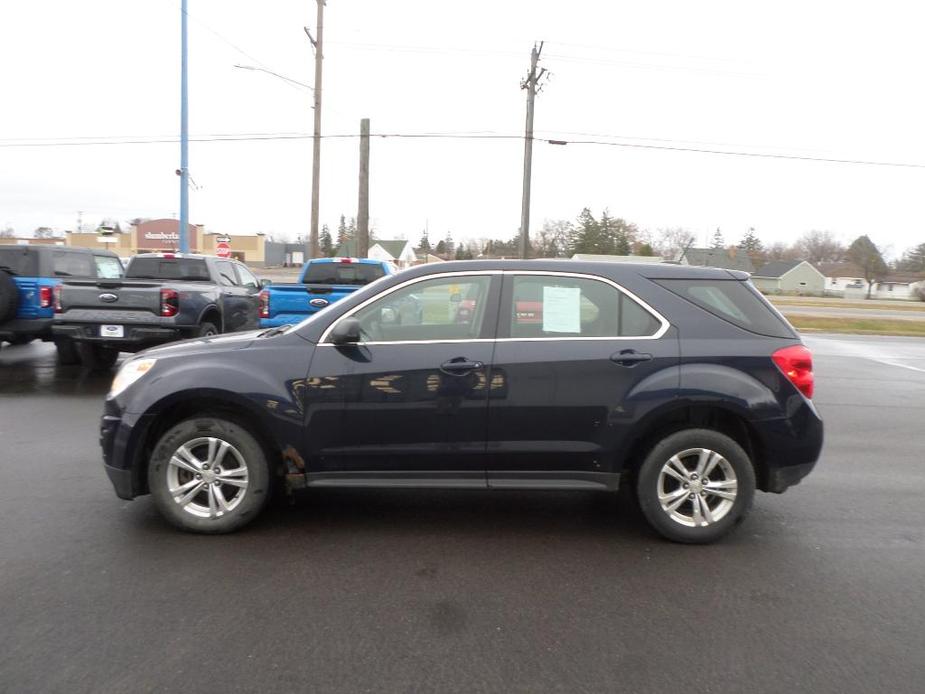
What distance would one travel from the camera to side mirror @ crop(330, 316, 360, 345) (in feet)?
13.7

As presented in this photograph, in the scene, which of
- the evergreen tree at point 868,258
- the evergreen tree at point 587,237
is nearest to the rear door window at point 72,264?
the evergreen tree at point 587,237

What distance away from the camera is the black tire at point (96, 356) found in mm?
10156

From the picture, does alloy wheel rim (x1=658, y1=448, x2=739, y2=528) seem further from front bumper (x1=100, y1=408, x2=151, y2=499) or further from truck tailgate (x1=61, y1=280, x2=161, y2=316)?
truck tailgate (x1=61, y1=280, x2=161, y2=316)

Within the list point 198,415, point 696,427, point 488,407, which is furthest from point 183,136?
point 696,427

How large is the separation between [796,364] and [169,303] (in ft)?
26.0

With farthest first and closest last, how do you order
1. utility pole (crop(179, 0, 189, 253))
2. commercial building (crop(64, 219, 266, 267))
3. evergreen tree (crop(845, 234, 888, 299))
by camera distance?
evergreen tree (crop(845, 234, 888, 299)) < commercial building (crop(64, 219, 266, 267)) < utility pole (crop(179, 0, 189, 253))

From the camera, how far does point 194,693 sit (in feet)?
9.05

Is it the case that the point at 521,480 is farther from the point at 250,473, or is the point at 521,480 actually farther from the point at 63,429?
the point at 63,429

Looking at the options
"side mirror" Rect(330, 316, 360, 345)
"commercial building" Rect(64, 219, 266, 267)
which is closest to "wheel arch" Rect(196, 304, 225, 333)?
"side mirror" Rect(330, 316, 360, 345)

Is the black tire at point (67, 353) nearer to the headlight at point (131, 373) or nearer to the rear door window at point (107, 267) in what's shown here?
the rear door window at point (107, 267)

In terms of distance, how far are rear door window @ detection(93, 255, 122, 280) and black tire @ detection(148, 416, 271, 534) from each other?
8.97 meters

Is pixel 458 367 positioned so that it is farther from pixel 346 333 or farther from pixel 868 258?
pixel 868 258

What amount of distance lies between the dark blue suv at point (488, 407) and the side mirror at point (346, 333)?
0.01m

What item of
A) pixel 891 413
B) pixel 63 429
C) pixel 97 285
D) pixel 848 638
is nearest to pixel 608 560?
pixel 848 638
